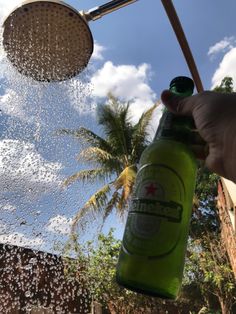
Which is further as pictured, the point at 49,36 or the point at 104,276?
the point at 104,276

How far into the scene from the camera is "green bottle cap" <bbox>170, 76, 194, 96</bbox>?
118 centimetres

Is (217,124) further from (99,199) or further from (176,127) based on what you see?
(99,199)

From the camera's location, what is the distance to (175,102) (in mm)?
1031

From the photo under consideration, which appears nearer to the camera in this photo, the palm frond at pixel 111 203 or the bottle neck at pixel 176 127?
the bottle neck at pixel 176 127

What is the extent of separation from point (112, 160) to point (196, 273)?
129 inches

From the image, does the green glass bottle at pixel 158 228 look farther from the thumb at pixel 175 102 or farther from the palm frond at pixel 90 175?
the palm frond at pixel 90 175

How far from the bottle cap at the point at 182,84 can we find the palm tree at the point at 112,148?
27.3 feet

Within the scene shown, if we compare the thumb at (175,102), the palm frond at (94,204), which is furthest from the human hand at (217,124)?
the palm frond at (94,204)

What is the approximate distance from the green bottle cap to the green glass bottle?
0.24 metres

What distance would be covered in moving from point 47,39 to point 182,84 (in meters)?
0.68

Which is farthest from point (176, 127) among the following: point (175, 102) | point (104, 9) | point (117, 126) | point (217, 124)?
point (117, 126)

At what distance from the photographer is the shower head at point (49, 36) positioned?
63.4 inches

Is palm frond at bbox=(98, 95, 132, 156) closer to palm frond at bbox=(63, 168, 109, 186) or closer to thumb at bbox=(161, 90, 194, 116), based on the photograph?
palm frond at bbox=(63, 168, 109, 186)

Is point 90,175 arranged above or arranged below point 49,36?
above
